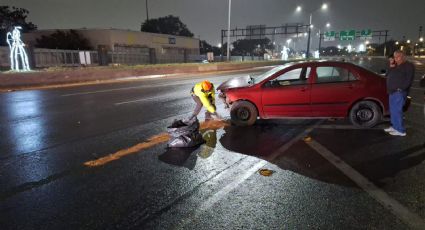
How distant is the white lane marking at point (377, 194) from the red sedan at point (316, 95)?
1.92 metres

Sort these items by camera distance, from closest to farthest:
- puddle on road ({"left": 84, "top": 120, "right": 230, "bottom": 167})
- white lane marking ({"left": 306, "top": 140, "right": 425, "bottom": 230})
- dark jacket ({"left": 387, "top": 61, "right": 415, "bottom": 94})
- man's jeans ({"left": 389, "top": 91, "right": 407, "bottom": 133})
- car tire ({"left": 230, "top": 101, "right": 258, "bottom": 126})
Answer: white lane marking ({"left": 306, "top": 140, "right": 425, "bottom": 230}) → puddle on road ({"left": 84, "top": 120, "right": 230, "bottom": 167}) → dark jacket ({"left": 387, "top": 61, "right": 415, "bottom": 94}) → man's jeans ({"left": 389, "top": 91, "right": 407, "bottom": 133}) → car tire ({"left": 230, "top": 101, "right": 258, "bottom": 126})

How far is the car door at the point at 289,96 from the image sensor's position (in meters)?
7.26

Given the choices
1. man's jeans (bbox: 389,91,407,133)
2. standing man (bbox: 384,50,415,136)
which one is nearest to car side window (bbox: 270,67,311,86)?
standing man (bbox: 384,50,415,136)

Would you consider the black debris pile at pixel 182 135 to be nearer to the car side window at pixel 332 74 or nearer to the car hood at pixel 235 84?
the car hood at pixel 235 84

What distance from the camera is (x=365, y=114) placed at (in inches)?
285

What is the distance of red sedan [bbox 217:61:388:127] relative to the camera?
7.15 meters

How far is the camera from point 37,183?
4320 millimetres

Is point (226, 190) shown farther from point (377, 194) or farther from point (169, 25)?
point (169, 25)

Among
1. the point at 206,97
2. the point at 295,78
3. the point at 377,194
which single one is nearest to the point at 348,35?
the point at 295,78

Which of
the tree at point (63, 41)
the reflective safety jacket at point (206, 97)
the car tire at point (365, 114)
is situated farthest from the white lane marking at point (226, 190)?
the tree at point (63, 41)

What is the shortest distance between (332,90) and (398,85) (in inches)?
52.2

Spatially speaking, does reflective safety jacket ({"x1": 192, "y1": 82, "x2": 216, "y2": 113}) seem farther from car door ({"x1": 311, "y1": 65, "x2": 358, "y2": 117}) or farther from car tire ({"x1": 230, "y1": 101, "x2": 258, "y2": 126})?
car door ({"x1": 311, "y1": 65, "x2": 358, "y2": 117})

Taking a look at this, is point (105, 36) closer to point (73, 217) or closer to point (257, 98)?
point (257, 98)

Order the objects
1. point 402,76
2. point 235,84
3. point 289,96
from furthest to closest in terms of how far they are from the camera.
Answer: point 235,84
point 289,96
point 402,76
